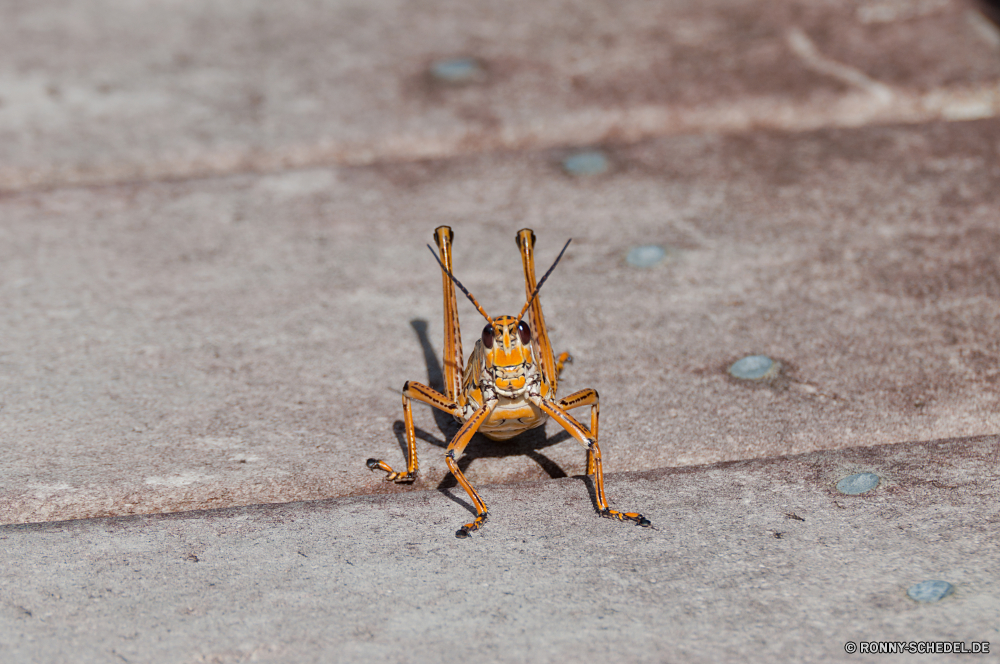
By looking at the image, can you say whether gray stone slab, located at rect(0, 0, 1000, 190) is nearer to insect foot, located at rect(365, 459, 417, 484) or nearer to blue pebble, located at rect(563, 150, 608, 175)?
blue pebble, located at rect(563, 150, 608, 175)

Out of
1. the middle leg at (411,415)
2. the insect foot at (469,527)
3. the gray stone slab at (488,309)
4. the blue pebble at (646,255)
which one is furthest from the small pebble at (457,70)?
the insect foot at (469,527)

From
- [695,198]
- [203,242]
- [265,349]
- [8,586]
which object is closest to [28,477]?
[8,586]

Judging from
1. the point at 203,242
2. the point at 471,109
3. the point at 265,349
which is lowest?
the point at 265,349

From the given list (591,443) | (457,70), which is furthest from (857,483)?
(457,70)

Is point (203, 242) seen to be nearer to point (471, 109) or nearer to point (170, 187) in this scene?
point (170, 187)

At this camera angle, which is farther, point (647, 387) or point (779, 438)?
point (647, 387)

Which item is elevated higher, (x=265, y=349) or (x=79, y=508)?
(x=265, y=349)

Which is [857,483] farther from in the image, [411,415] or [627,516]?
[411,415]

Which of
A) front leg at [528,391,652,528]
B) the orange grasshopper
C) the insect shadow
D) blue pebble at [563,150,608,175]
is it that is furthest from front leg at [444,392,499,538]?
blue pebble at [563,150,608,175]
